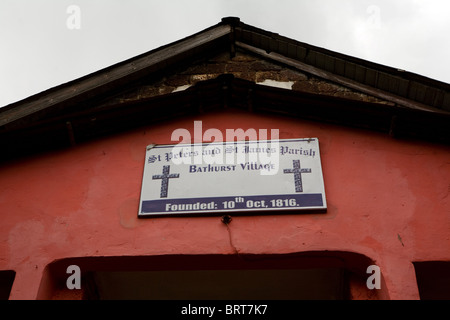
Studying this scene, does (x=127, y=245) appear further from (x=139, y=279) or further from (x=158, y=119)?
(x=158, y=119)

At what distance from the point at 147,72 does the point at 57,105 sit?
1.05 metres

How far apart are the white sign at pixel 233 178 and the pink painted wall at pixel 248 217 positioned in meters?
0.10

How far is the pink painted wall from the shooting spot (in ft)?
11.2

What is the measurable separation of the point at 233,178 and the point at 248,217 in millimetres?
370

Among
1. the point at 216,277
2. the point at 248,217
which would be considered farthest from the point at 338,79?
the point at 216,277

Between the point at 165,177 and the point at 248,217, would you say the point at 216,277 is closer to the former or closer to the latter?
the point at 248,217

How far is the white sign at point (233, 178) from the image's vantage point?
3652mm

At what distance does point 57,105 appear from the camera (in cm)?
455

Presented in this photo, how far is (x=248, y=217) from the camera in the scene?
3609 millimetres

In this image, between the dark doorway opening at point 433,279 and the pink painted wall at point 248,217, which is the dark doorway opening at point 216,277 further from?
the dark doorway opening at point 433,279

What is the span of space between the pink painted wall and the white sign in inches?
3.8

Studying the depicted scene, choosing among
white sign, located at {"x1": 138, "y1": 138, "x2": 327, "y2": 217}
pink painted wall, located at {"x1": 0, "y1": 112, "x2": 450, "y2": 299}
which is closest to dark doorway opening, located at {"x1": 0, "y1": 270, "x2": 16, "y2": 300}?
pink painted wall, located at {"x1": 0, "y1": 112, "x2": 450, "y2": 299}

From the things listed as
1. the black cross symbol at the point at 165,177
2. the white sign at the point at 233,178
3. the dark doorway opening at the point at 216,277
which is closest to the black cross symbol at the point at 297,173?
the white sign at the point at 233,178
